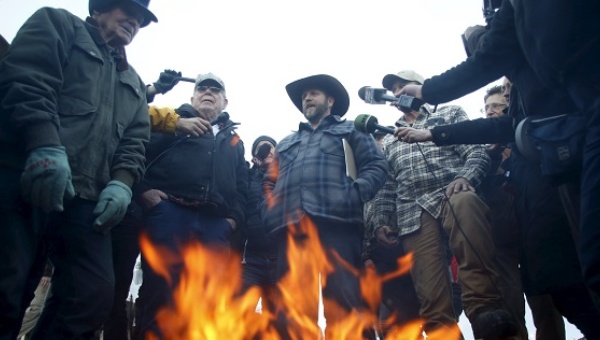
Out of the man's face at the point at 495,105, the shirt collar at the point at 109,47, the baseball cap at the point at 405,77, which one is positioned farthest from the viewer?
Result: the baseball cap at the point at 405,77

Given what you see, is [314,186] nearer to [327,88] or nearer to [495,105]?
[327,88]

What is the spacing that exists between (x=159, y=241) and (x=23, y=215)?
1.53 metres

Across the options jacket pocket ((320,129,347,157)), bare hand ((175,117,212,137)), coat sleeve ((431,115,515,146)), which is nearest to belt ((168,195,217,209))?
bare hand ((175,117,212,137))

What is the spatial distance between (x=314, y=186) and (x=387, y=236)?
1112 mm

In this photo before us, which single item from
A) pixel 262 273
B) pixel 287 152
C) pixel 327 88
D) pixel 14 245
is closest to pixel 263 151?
pixel 287 152

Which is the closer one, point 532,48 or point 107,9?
point 532,48

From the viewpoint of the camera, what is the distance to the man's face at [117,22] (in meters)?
3.70

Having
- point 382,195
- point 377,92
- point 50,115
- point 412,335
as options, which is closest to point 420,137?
point 377,92

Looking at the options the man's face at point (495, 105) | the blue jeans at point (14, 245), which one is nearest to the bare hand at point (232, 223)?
the blue jeans at point (14, 245)

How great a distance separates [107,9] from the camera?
371 cm

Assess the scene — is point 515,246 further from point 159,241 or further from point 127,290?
point 127,290

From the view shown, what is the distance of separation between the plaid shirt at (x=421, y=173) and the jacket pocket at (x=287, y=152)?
115cm

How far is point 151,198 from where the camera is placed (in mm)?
4223

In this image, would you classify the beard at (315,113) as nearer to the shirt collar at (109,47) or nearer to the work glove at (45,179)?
the shirt collar at (109,47)
